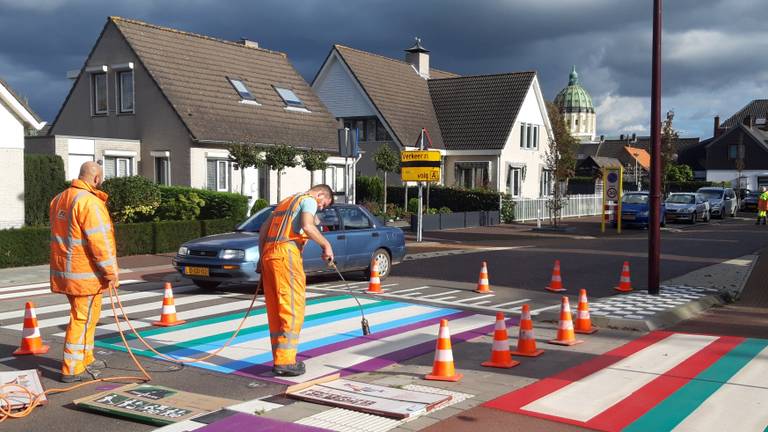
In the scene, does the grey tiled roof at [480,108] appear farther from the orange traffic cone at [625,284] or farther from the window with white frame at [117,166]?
the orange traffic cone at [625,284]

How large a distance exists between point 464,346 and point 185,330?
11.5 feet

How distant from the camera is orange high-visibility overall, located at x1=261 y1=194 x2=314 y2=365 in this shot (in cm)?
691

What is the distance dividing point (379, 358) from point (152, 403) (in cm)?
261

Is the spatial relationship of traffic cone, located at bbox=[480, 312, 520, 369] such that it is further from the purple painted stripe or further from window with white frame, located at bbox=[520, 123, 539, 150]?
window with white frame, located at bbox=[520, 123, 539, 150]

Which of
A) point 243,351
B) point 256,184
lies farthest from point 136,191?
point 243,351

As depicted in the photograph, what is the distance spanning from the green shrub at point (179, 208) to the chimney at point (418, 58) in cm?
2644

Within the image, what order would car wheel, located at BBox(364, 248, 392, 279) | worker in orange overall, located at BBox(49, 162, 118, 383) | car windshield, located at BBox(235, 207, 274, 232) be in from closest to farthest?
worker in orange overall, located at BBox(49, 162, 118, 383) < car windshield, located at BBox(235, 207, 274, 232) < car wheel, located at BBox(364, 248, 392, 279)

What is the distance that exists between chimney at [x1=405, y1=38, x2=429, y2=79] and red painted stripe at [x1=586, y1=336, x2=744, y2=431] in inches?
1519

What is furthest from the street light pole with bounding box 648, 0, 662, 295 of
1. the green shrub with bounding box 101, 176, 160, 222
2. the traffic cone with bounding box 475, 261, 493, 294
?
the green shrub with bounding box 101, 176, 160, 222

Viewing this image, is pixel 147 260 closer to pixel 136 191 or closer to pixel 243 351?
pixel 136 191

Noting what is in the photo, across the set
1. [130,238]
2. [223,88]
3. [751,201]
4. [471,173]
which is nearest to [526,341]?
[130,238]

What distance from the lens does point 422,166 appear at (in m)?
24.5

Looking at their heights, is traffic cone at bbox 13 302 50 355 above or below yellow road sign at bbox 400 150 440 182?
below

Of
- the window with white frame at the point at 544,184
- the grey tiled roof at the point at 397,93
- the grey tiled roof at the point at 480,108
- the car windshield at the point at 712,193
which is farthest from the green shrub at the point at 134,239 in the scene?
the car windshield at the point at 712,193
